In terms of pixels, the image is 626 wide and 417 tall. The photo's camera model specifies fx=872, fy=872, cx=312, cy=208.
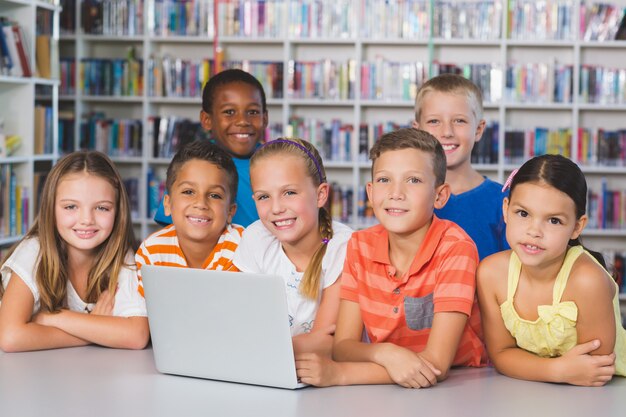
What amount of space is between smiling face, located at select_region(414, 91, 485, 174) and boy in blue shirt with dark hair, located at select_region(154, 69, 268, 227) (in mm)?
612

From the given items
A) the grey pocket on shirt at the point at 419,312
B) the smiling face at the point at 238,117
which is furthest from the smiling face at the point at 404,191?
the smiling face at the point at 238,117

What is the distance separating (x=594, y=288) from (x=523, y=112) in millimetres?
4071

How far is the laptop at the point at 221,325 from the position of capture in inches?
57.8

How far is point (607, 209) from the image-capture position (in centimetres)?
534

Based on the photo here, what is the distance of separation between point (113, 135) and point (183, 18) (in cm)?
87

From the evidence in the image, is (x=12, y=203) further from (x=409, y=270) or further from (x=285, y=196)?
(x=409, y=270)

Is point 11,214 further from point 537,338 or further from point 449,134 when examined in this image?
point 537,338

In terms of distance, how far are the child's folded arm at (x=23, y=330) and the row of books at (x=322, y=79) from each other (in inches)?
145

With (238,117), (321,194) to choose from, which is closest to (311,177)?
(321,194)

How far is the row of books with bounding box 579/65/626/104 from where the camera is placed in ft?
17.1

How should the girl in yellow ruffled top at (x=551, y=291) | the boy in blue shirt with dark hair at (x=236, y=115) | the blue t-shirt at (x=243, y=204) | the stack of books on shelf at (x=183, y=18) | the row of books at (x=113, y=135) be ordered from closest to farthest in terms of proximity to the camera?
the girl in yellow ruffled top at (x=551, y=291) → the blue t-shirt at (x=243, y=204) → the boy in blue shirt with dark hair at (x=236, y=115) → the stack of books on shelf at (x=183, y=18) → the row of books at (x=113, y=135)

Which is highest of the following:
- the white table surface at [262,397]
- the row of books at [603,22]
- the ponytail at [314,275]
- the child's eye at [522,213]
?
the row of books at [603,22]

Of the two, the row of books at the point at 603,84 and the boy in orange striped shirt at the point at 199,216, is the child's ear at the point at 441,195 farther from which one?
the row of books at the point at 603,84

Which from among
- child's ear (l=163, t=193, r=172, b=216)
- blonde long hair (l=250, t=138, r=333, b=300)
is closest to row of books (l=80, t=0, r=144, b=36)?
child's ear (l=163, t=193, r=172, b=216)
